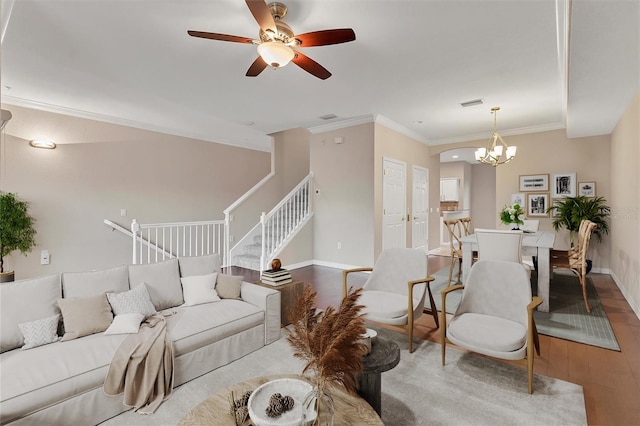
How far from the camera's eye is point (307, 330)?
1.21m

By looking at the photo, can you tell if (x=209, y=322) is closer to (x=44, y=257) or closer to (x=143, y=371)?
(x=143, y=371)

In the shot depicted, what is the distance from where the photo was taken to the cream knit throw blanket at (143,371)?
1.85m

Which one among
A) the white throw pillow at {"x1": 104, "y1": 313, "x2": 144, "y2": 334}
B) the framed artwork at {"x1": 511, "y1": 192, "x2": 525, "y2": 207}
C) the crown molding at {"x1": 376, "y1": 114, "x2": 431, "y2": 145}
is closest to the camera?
the white throw pillow at {"x1": 104, "y1": 313, "x2": 144, "y2": 334}

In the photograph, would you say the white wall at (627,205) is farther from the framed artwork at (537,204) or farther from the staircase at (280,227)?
the staircase at (280,227)

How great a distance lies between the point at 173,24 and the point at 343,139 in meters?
3.70

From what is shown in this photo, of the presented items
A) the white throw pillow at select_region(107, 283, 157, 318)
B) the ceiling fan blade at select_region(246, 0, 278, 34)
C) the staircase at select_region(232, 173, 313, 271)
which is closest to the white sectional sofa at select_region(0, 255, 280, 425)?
the white throw pillow at select_region(107, 283, 157, 318)

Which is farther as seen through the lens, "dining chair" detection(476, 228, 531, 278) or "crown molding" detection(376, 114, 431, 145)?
"crown molding" detection(376, 114, 431, 145)

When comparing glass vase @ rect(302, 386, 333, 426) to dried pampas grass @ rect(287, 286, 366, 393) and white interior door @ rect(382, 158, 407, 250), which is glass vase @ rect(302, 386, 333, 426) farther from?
white interior door @ rect(382, 158, 407, 250)

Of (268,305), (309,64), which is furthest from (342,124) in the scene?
(268,305)

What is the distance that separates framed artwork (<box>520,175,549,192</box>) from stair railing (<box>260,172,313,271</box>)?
4.41m

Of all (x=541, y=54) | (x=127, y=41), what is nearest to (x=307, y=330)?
(x=127, y=41)

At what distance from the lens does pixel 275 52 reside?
243cm

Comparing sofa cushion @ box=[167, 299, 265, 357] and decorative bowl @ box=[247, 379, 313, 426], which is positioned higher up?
decorative bowl @ box=[247, 379, 313, 426]

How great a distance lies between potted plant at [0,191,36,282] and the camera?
4.07 meters
